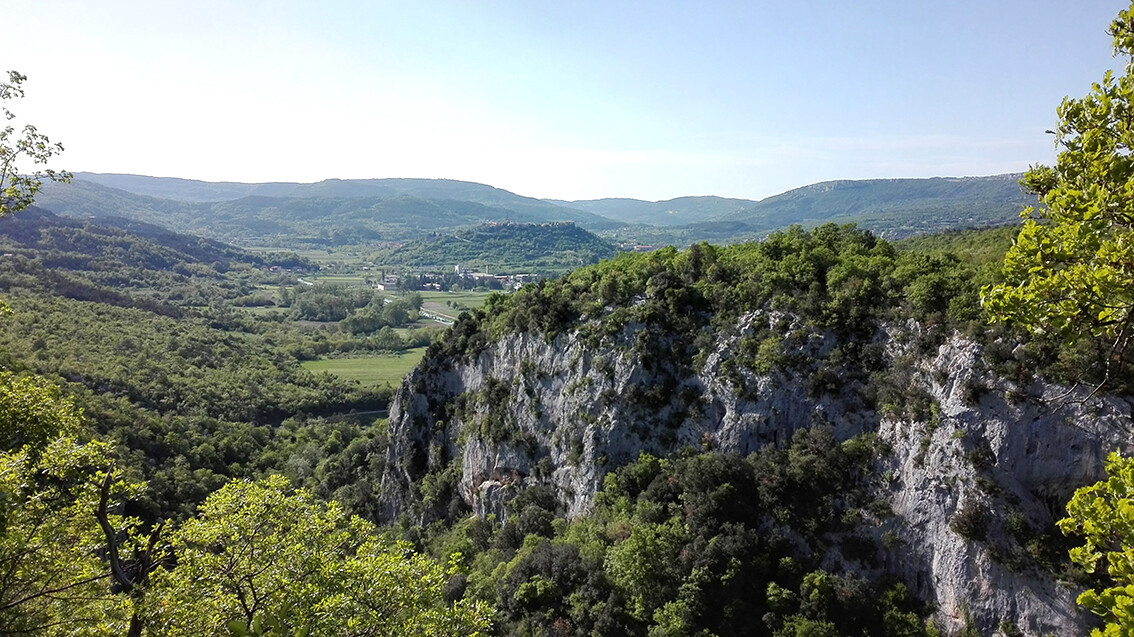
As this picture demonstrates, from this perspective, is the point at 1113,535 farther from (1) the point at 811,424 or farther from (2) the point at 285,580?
(1) the point at 811,424

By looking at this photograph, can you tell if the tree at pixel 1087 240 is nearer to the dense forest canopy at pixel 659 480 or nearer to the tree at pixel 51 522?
the dense forest canopy at pixel 659 480

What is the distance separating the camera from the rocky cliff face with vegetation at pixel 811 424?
20.8 meters

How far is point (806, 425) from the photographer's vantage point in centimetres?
2703

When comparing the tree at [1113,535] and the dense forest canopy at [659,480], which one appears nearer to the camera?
the tree at [1113,535]

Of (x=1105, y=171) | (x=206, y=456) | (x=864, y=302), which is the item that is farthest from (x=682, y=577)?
(x=206, y=456)

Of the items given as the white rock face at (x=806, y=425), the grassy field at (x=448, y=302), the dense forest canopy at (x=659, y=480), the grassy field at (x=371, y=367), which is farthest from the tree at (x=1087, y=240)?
the grassy field at (x=448, y=302)

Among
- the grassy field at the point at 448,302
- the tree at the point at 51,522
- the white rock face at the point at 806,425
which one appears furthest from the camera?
the grassy field at the point at 448,302

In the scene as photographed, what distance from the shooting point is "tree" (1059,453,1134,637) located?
621cm

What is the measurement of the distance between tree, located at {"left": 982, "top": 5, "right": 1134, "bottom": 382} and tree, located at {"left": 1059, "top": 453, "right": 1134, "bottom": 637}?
1637mm

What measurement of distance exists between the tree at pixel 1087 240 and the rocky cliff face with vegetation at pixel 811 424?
11.5 m

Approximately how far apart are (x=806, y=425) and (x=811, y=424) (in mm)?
238

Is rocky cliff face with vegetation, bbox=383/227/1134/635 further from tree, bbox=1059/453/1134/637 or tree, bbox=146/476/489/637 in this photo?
tree, bbox=146/476/489/637

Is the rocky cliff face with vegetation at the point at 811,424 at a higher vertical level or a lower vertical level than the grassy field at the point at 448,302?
higher

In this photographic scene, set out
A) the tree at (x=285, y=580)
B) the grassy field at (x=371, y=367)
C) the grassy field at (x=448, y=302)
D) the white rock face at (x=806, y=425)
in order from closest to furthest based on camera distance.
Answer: the tree at (x=285, y=580)
the white rock face at (x=806, y=425)
the grassy field at (x=371, y=367)
the grassy field at (x=448, y=302)
